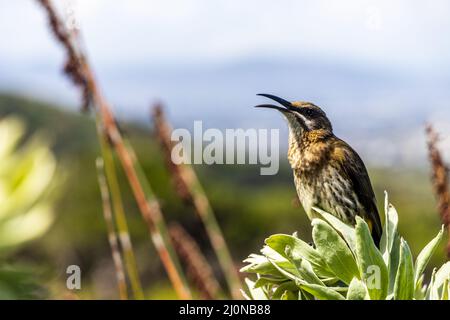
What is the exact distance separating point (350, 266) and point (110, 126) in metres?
1.18

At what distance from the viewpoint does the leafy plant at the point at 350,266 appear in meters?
1.28

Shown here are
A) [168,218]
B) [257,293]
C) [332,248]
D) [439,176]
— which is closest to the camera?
[332,248]

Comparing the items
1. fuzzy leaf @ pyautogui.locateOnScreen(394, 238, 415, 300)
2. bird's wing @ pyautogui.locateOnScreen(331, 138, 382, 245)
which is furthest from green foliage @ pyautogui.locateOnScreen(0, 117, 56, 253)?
bird's wing @ pyautogui.locateOnScreen(331, 138, 382, 245)

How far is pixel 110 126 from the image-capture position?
7.70ft

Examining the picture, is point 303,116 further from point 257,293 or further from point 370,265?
point 370,265

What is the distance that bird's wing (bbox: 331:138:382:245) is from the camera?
2.28 m

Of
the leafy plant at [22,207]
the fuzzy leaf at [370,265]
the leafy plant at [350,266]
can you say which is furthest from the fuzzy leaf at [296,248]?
the leafy plant at [22,207]

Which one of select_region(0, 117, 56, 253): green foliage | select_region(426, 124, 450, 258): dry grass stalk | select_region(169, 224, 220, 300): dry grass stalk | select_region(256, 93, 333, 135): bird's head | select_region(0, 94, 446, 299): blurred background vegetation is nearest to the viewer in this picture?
select_region(0, 117, 56, 253): green foliage

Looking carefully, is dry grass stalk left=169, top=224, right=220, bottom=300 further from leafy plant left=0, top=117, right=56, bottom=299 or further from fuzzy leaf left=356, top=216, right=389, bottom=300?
leafy plant left=0, top=117, right=56, bottom=299

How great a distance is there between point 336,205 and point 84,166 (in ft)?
41.8

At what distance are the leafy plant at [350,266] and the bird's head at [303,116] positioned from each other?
40.0 inches

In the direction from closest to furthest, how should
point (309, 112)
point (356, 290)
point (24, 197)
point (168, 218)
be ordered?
point (24, 197)
point (356, 290)
point (309, 112)
point (168, 218)

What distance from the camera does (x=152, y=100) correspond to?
2779 millimetres

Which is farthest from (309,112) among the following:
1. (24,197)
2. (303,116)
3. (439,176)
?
(24,197)
